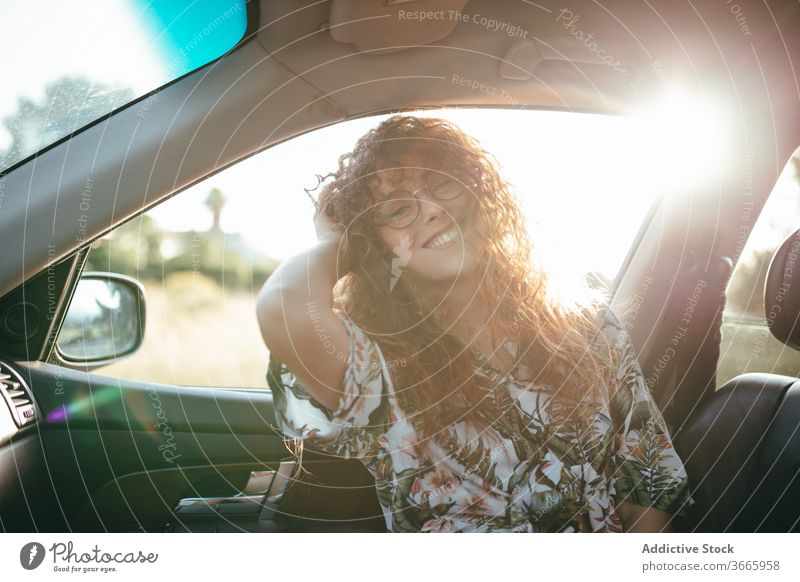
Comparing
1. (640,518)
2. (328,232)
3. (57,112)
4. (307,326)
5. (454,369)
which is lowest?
(640,518)

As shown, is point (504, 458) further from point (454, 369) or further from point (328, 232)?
point (328, 232)

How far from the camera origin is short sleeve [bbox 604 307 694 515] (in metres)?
0.96

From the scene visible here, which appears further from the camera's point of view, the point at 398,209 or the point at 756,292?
the point at 756,292

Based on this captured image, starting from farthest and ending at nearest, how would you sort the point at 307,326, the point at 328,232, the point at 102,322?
the point at 102,322, the point at 328,232, the point at 307,326

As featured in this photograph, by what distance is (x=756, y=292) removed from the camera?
3.93 ft

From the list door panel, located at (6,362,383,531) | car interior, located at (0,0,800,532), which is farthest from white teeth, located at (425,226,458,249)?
door panel, located at (6,362,383,531)

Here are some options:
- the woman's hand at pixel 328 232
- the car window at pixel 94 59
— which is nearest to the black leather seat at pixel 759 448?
the woman's hand at pixel 328 232

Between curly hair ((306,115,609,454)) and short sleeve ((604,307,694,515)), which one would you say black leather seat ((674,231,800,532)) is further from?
curly hair ((306,115,609,454))

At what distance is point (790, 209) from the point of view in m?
1.17

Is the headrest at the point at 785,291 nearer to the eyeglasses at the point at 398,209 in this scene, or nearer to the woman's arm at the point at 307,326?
the eyeglasses at the point at 398,209

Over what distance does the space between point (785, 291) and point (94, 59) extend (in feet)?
3.44

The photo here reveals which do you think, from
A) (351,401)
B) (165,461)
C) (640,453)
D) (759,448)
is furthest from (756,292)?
(165,461)

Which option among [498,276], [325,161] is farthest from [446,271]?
[325,161]

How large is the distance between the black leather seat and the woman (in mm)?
95
